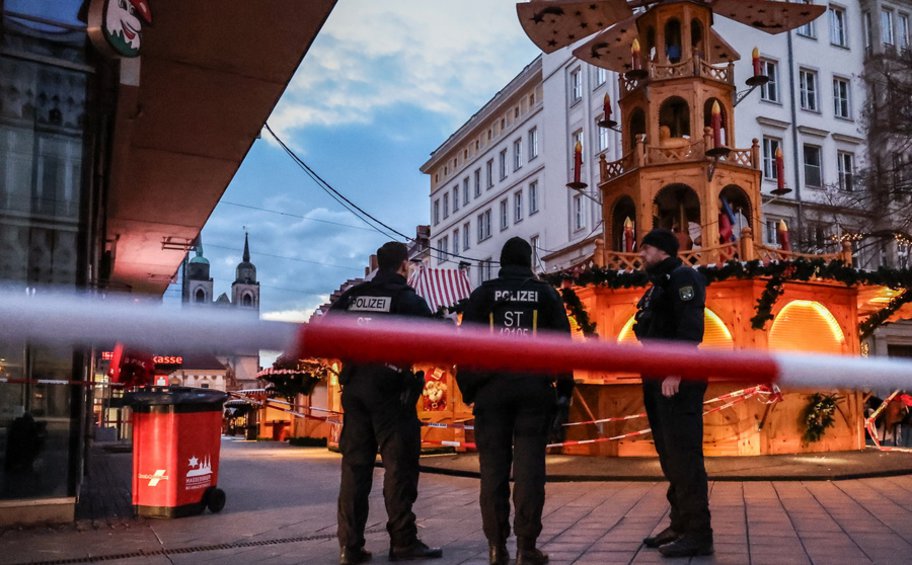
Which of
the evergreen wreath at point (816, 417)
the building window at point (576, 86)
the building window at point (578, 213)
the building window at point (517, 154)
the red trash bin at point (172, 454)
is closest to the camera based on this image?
the red trash bin at point (172, 454)

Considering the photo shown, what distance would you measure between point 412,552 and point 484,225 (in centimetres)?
4701

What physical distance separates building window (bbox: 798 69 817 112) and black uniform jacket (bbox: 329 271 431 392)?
113 ft

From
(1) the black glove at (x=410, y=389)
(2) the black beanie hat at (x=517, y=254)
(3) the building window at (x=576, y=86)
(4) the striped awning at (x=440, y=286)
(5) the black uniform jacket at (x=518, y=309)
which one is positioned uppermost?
(3) the building window at (x=576, y=86)

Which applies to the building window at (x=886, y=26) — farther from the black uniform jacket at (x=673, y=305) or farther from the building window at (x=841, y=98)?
the black uniform jacket at (x=673, y=305)

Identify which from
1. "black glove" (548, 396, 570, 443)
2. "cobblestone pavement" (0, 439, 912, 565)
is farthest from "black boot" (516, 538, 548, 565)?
"black glove" (548, 396, 570, 443)

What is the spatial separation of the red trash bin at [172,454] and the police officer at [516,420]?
12.8 feet

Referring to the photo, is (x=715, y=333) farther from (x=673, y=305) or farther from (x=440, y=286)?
(x=673, y=305)

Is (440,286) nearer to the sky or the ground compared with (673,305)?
nearer to the sky

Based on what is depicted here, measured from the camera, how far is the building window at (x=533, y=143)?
44438 millimetres

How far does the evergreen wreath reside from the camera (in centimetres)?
1477

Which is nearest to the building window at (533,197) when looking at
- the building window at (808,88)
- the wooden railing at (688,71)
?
the building window at (808,88)

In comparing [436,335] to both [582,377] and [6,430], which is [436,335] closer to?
[6,430]

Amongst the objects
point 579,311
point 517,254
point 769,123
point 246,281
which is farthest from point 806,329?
point 246,281

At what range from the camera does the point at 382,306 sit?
533cm
